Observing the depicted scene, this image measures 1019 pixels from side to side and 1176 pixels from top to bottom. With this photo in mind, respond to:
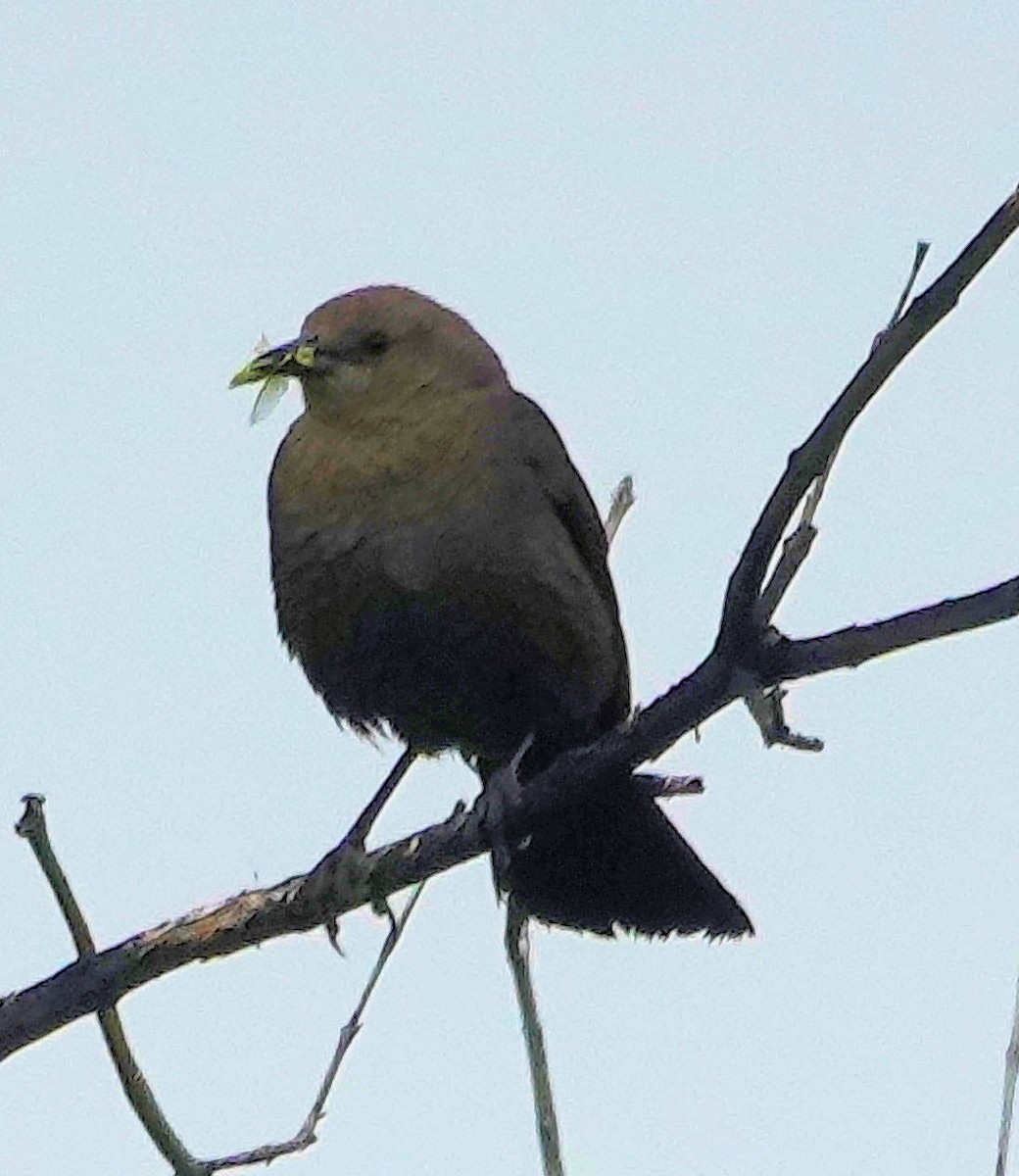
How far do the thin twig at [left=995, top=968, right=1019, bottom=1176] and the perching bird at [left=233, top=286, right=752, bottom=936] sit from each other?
137 centimetres

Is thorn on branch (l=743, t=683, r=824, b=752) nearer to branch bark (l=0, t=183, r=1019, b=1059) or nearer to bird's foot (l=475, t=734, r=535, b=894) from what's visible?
branch bark (l=0, t=183, r=1019, b=1059)

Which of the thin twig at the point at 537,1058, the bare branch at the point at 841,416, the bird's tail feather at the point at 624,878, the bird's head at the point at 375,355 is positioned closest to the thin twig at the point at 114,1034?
the thin twig at the point at 537,1058

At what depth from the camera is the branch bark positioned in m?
2.84

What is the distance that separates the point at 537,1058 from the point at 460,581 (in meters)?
1.60

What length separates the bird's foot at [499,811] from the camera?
3.83 m

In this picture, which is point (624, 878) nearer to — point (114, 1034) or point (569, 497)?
point (569, 497)

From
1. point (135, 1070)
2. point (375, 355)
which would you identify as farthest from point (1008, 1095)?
point (375, 355)

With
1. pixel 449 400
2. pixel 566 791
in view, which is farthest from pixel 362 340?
pixel 566 791

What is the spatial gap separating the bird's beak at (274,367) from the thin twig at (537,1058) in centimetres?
181

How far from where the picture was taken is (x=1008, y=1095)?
318 centimetres

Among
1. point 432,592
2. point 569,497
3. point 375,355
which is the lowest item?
point 432,592

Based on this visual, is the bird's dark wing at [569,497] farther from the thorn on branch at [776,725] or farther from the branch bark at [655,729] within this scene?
the thorn on branch at [776,725]

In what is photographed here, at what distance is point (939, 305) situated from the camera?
278 centimetres

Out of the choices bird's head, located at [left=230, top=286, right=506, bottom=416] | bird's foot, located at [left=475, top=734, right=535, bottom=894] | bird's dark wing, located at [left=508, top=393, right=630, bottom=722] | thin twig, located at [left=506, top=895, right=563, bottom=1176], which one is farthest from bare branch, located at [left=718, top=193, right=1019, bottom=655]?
bird's head, located at [left=230, top=286, right=506, bottom=416]
